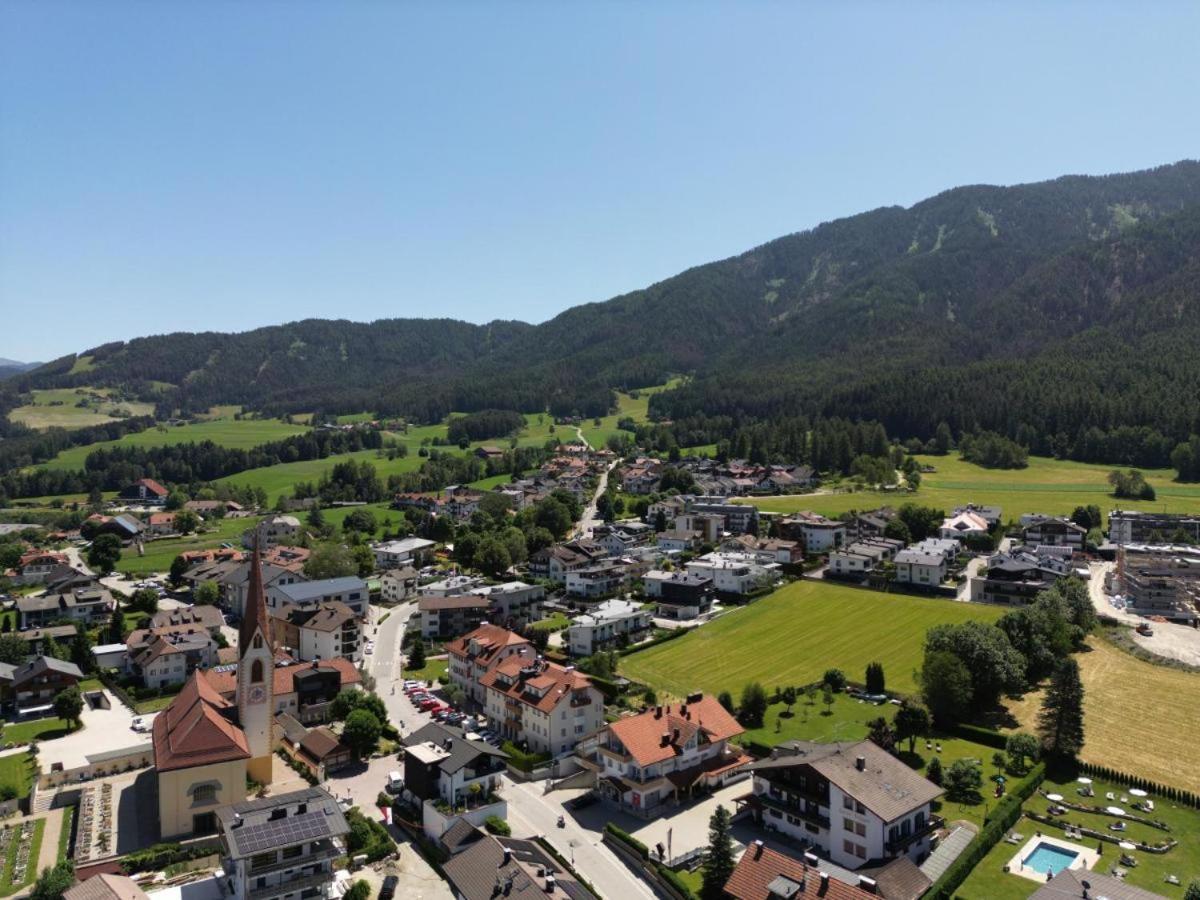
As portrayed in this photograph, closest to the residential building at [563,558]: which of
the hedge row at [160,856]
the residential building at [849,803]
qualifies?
the residential building at [849,803]

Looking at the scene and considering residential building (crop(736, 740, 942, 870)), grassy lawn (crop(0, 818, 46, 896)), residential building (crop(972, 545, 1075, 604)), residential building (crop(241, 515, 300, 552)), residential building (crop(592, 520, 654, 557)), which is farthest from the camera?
residential building (crop(241, 515, 300, 552))

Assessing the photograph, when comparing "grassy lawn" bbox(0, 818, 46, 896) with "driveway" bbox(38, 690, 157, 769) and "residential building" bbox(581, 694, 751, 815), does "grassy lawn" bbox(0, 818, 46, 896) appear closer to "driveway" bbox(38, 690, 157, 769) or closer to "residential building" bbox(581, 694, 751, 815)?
"driveway" bbox(38, 690, 157, 769)

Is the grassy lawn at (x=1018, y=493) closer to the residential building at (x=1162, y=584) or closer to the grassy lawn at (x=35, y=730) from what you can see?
the residential building at (x=1162, y=584)

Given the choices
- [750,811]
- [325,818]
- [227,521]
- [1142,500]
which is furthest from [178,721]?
[1142,500]

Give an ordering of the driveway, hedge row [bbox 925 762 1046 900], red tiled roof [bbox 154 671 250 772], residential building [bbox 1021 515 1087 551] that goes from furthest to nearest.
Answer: residential building [bbox 1021 515 1087 551] → the driveway → red tiled roof [bbox 154 671 250 772] → hedge row [bbox 925 762 1046 900]

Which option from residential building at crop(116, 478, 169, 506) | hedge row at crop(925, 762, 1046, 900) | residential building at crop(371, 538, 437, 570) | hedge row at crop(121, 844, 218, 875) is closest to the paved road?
hedge row at crop(925, 762, 1046, 900)

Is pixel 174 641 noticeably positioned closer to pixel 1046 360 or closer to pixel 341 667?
pixel 341 667
